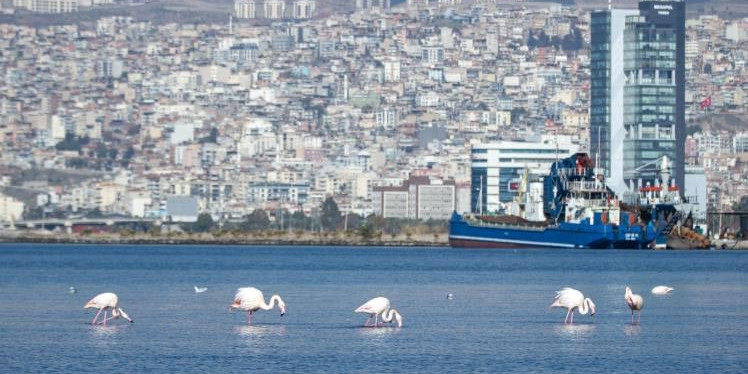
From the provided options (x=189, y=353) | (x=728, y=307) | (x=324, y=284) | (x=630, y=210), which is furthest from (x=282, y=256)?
(x=189, y=353)

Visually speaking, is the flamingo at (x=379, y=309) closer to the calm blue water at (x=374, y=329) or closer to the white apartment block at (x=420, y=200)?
the calm blue water at (x=374, y=329)

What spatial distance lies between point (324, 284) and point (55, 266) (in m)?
22.9

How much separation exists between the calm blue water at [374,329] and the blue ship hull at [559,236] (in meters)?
32.8

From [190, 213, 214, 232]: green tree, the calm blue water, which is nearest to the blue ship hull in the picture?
the calm blue water

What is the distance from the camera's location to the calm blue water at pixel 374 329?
102 ft

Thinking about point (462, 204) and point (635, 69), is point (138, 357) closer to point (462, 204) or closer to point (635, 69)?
point (635, 69)

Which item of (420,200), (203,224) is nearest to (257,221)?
(203,224)

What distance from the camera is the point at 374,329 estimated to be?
37.1m

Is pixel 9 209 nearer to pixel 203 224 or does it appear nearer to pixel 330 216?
pixel 203 224

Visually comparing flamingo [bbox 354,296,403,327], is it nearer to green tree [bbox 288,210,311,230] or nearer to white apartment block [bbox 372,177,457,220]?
green tree [bbox 288,210,311,230]

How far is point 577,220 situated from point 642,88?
189 ft

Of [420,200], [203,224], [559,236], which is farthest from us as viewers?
[420,200]

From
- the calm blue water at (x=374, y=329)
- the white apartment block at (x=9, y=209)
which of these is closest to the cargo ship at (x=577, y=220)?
the calm blue water at (x=374, y=329)

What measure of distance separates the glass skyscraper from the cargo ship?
45.2 m
